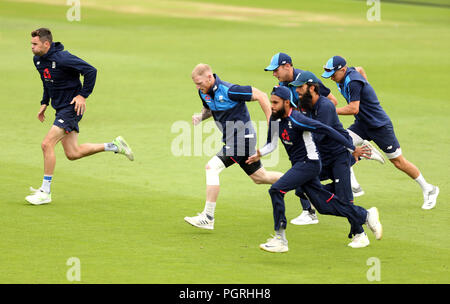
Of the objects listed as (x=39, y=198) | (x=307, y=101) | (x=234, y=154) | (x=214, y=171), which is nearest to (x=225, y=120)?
(x=234, y=154)

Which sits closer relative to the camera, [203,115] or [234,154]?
[234,154]

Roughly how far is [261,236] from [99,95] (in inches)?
499

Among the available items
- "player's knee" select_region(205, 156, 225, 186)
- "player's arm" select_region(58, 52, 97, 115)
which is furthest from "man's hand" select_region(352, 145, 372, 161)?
"player's arm" select_region(58, 52, 97, 115)

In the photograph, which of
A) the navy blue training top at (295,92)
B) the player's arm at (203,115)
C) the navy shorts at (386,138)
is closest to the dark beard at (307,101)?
the navy blue training top at (295,92)

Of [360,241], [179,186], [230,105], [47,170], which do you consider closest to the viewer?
[360,241]

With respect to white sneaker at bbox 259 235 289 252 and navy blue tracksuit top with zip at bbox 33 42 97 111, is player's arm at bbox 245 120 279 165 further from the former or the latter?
navy blue tracksuit top with zip at bbox 33 42 97 111

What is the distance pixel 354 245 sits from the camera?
10.3 metres

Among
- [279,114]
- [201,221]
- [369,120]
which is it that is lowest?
[201,221]

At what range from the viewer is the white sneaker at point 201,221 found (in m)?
11.0

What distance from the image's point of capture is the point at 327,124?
33.9 ft

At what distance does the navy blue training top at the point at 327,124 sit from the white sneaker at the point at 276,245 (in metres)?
1.34

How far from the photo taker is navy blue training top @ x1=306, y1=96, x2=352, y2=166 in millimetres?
10398

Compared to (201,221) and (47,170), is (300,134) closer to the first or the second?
(201,221)

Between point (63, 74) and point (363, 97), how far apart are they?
173 inches
